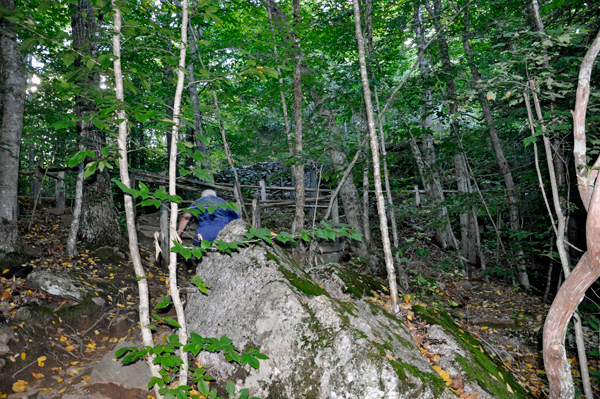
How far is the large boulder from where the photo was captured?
2342 mm

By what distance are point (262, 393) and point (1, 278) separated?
4085 millimetres

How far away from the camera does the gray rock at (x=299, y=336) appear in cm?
234

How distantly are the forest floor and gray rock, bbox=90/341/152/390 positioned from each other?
0.28 feet

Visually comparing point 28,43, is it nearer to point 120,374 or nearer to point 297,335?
point 297,335

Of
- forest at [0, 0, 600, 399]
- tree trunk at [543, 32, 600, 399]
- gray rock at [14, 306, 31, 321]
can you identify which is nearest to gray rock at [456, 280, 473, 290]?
Answer: forest at [0, 0, 600, 399]

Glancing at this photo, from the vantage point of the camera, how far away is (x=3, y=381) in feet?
10.2

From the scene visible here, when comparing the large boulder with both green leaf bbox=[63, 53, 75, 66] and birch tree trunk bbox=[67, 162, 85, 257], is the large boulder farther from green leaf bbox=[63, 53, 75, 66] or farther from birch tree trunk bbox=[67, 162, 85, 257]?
birch tree trunk bbox=[67, 162, 85, 257]

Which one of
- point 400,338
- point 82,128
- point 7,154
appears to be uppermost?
point 82,128

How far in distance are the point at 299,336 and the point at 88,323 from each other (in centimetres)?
321

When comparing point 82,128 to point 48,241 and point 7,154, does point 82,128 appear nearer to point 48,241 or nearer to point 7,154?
point 7,154

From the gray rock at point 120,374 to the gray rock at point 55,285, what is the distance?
1439mm

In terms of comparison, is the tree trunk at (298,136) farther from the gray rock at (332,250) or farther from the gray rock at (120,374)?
the gray rock at (332,250)

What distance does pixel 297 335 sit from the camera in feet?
8.82

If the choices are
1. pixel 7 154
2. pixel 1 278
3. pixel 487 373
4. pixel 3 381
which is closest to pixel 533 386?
pixel 487 373
